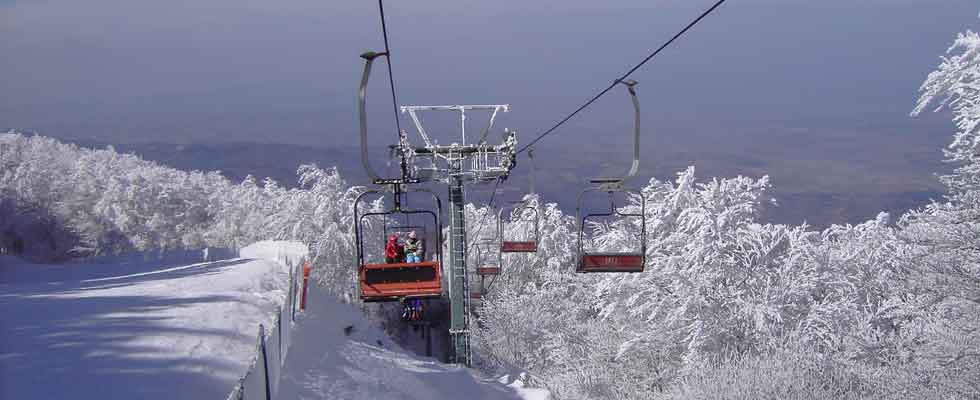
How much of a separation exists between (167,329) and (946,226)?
19.6m

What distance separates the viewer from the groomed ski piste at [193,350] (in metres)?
9.63

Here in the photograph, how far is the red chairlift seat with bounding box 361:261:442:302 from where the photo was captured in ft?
47.8

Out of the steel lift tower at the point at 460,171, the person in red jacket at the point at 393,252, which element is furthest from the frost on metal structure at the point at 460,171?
the person in red jacket at the point at 393,252

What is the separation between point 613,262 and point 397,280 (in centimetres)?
443

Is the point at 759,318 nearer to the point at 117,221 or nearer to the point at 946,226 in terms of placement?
the point at 946,226

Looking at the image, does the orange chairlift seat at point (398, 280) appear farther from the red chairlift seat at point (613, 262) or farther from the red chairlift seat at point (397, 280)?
the red chairlift seat at point (613, 262)

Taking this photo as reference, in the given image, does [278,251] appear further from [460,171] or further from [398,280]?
[398,280]

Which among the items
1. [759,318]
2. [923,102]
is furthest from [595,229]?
[923,102]

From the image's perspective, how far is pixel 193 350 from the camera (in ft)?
36.7

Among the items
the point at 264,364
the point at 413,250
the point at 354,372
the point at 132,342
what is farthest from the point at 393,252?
the point at 264,364

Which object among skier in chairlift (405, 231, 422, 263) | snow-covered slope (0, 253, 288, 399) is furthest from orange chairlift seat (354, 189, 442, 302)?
skier in chairlift (405, 231, 422, 263)

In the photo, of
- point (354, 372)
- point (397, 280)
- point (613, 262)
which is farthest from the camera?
point (354, 372)

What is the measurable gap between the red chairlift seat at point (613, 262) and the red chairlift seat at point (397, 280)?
3093 millimetres

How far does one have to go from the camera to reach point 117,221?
187 feet
